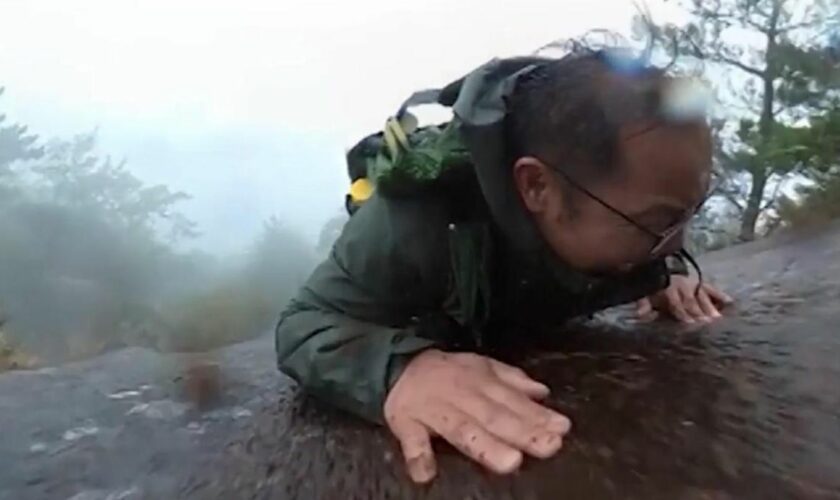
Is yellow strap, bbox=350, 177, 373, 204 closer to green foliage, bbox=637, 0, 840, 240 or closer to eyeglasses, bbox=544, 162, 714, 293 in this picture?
eyeglasses, bbox=544, 162, 714, 293

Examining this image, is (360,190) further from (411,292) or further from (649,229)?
(649,229)

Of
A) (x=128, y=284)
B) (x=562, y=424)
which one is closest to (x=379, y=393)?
(x=562, y=424)

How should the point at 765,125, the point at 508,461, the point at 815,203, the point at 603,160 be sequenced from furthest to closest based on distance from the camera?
the point at 765,125 → the point at 815,203 → the point at 603,160 → the point at 508,461

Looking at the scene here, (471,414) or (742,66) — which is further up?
(742,66)

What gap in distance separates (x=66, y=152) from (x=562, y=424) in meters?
1.47

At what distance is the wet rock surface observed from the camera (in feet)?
1.79

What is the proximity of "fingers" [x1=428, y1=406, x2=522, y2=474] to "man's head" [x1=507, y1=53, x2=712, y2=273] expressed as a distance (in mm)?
161

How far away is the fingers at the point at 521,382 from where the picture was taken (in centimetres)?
62

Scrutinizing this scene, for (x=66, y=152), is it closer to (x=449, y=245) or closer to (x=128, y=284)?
(x=128, y=284)

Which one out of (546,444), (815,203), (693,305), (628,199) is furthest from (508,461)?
(815,203)

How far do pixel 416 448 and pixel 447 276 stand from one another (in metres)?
0.17

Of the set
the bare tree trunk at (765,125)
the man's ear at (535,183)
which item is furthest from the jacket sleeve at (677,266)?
the bare tree trunk at (765,125)

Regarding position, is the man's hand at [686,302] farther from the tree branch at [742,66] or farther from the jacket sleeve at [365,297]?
the tree branch at [742,66]

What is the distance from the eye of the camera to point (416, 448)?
0.60 metres
